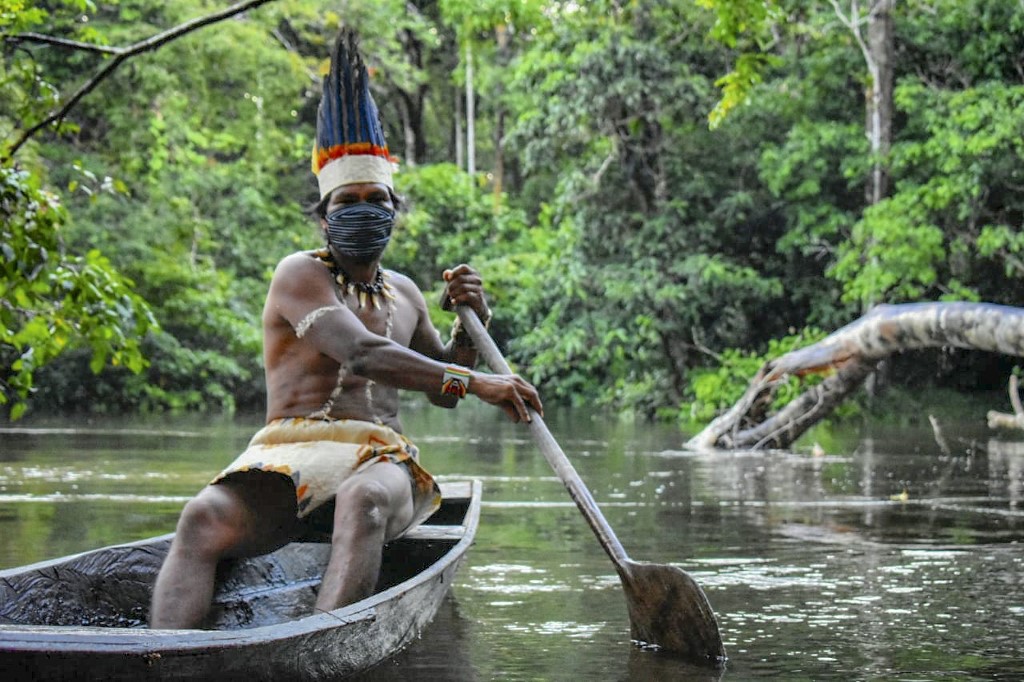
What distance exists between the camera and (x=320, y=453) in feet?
15.5

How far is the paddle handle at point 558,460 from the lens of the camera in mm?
5273

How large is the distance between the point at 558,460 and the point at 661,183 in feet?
63.6

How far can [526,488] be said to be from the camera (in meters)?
11.2

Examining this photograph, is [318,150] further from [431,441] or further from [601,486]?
[431,441]

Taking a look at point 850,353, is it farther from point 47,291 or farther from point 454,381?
point 454,381

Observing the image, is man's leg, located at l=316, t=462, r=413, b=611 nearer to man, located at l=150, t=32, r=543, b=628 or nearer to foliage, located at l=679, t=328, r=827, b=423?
man, located at l=150, t=32, r=543, b=628

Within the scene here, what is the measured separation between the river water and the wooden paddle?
0.08 m

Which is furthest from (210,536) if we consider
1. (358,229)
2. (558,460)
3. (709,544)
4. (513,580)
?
(709,544)

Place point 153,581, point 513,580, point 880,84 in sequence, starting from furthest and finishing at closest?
point 880,84, point 513,580, point 153,581

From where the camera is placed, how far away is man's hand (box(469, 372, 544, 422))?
4953 mm

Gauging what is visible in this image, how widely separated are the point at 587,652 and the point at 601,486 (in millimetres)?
6382

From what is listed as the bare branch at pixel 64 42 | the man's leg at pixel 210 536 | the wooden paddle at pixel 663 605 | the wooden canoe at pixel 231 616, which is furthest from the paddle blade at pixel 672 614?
the bare branch at pixel 64 42

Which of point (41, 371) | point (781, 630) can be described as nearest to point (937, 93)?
point (41, 371)

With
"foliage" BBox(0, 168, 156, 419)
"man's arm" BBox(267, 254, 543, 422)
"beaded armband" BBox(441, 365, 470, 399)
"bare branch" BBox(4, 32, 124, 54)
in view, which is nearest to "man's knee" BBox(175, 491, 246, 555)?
"man's arm" BBox(267, 254, 543, 422)
